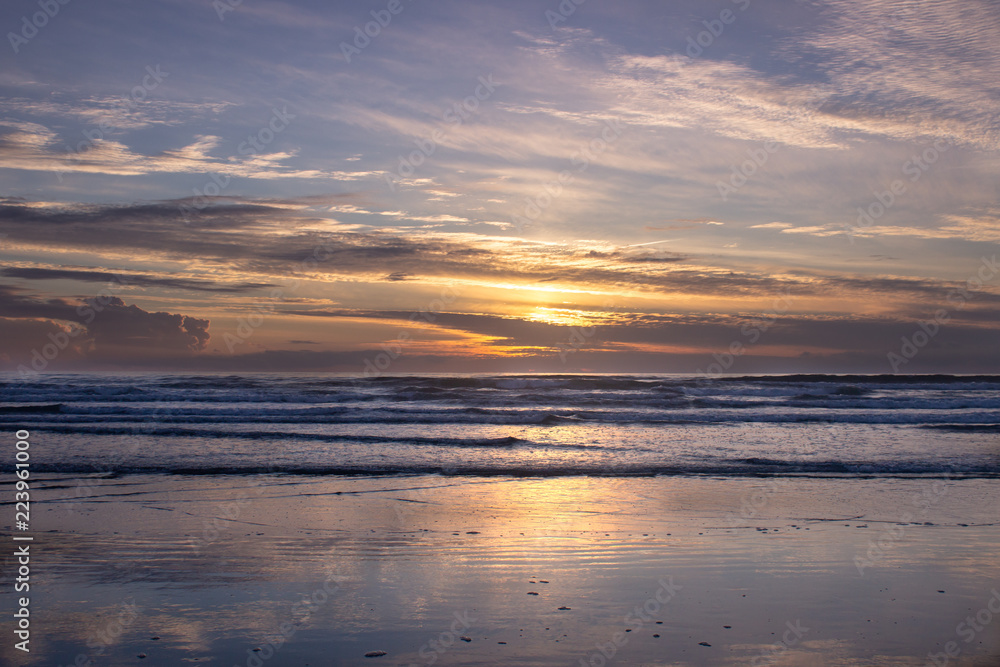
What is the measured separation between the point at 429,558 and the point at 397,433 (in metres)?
12.8

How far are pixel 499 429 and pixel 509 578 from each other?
583 inches

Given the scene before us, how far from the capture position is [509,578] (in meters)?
6.47

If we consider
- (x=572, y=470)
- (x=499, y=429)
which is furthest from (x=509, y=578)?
(x=499, y=429)

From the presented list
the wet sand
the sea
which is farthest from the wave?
the wet sand

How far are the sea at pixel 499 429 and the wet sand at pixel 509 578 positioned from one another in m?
2.87

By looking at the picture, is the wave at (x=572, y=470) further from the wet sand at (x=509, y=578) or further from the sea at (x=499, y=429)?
the wet sand at (x=509, y=578)

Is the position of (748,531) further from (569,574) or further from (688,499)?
(569,574)

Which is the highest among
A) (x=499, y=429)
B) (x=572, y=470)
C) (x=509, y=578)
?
(x=509, y=578)

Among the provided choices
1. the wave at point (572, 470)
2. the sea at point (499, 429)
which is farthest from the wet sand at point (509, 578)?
the sea at point (499, 429)

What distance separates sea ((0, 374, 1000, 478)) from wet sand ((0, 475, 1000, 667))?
113 inches

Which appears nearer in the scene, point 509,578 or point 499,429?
point 509,578

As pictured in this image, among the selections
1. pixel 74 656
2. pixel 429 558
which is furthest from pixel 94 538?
pixel 429 558

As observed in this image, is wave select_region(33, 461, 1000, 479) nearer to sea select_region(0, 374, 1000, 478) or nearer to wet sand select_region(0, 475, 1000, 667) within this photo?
sea select_region(0, 374, 1000, 478)

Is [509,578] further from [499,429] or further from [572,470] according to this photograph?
[499,429]
